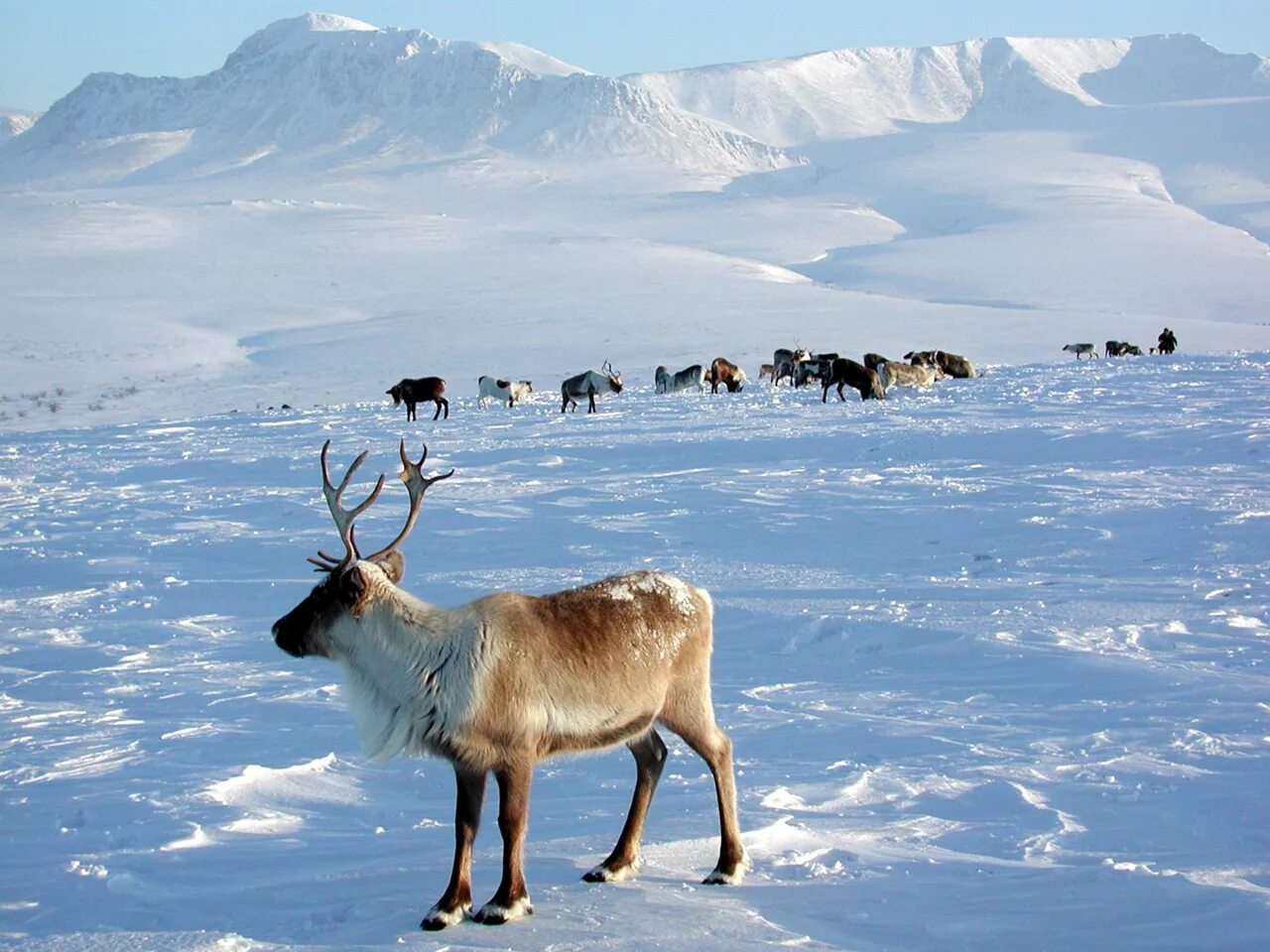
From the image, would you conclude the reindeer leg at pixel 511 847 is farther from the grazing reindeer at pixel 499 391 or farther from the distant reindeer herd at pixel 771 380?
the grazing reindeer at pixel 499 391

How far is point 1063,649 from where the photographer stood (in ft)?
27.3

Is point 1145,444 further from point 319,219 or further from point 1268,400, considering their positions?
point 319,219

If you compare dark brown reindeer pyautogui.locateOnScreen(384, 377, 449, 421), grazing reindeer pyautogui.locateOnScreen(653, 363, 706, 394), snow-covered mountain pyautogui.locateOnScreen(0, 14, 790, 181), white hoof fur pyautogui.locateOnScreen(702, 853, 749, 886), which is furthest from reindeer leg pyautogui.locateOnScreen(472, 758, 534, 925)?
snow-covered mountain pyautogui.locateOnScreen(0, 14, 790, 181)

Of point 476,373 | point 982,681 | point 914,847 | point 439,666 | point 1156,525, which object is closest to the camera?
point 439,666

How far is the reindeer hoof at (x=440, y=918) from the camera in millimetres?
4422

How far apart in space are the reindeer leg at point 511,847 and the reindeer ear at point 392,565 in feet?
3.04

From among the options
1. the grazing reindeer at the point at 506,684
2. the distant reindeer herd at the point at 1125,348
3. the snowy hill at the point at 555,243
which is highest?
the snowy hill at the point at 555,243

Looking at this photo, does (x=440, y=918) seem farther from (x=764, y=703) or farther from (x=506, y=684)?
(x=764, y=703)

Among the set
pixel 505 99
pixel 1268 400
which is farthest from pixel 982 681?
pixel 505 99

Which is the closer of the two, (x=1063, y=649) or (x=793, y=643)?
(x=1063, y=649)

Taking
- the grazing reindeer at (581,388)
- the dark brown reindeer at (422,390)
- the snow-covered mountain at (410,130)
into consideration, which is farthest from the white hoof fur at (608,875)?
the snow-covered mountain at (410,130)

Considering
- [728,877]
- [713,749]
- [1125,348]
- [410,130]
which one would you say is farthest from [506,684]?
[410,130]

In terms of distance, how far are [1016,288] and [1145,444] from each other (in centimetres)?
5949

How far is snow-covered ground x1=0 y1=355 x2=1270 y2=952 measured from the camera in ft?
15.1
